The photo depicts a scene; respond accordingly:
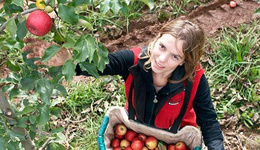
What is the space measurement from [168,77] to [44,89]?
909mm

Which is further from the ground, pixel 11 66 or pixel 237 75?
pixel 11 66

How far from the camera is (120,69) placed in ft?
6.51

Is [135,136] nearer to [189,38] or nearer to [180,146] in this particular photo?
[180,146]

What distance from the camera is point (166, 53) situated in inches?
68.2

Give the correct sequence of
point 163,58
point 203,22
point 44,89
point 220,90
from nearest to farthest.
→ point 44,89
point 163,58
point 220,90
point 203,22

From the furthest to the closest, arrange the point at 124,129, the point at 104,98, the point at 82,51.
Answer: the point at 104,98
the point at 124,129
the point at 82,51

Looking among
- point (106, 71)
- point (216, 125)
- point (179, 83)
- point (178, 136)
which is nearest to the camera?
point (106, 71)

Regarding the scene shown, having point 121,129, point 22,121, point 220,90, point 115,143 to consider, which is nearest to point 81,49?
point 22,121

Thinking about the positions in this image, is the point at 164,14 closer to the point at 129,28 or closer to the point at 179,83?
the point at 129,28

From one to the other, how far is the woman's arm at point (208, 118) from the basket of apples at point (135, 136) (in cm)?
11

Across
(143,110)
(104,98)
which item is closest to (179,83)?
(143,110)

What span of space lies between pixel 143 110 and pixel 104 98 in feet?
3.55

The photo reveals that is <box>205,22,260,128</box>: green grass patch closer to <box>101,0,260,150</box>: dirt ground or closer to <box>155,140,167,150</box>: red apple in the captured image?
<box>101,0,260,150</box>: dirt ground

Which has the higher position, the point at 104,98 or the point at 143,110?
the point at 143,110
